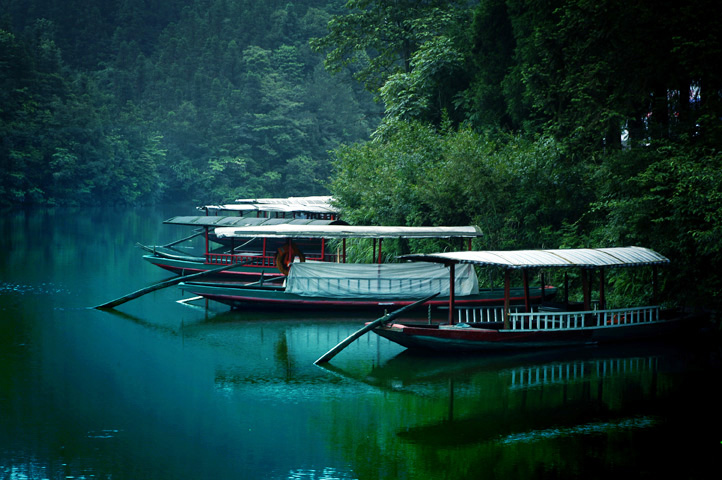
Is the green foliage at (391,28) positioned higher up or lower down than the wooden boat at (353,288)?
higher up

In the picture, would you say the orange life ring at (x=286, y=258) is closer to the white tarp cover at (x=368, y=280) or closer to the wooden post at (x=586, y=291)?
the white tarp cover at (x=368, y=280)

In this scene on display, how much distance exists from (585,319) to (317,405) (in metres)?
6.43

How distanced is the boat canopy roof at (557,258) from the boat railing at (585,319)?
3.31 feet

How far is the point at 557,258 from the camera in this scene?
582 inches

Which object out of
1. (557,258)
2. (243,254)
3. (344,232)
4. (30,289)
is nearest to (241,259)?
(243,254)

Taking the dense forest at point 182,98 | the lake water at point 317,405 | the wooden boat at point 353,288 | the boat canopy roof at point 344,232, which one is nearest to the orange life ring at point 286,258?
the boat canopy roof at point 344,232

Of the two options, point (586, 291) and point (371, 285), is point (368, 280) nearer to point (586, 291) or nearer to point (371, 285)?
point (371, 285)

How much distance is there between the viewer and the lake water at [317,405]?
9695 mm

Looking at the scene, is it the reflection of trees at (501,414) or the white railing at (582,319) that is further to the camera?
the white railing at (582,319)

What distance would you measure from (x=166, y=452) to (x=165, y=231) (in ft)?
114

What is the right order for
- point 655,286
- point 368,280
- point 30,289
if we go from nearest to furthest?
point 655,286 → point 368,280 → point 30,289

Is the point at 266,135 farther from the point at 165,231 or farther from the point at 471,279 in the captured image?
the point at 471,279

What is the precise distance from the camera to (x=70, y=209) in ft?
193

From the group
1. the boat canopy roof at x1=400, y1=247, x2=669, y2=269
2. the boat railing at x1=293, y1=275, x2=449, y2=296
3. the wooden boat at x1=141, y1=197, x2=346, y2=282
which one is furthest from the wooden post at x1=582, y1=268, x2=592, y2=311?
the wooden boat at x1=141, y1=197, x2=346, y2=282
